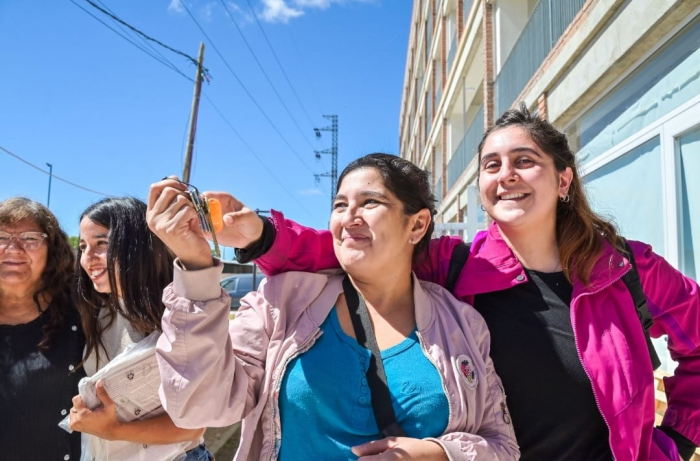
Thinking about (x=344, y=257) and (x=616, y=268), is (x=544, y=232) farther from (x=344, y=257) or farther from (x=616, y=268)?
(x=344, y=257)

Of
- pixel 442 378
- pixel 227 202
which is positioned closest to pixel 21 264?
pixel 227 202

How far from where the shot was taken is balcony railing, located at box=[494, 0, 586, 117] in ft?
21.7

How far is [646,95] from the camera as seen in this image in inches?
167

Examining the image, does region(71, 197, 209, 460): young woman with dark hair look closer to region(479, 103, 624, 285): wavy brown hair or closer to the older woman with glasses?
the older woman with glasses

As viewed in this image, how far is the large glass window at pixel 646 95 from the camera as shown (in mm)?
3566

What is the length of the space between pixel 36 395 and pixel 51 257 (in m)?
0.60

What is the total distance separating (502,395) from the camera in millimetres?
1610

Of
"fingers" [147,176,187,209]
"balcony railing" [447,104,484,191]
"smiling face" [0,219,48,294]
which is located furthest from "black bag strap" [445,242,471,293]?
"balcony railing" [447,104,484,191]

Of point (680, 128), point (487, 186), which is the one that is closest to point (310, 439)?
point (487, 186)

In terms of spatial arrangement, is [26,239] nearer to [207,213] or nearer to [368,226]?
[207,213]

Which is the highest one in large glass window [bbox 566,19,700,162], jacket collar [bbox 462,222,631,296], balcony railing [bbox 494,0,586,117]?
balcony railing [bbox 494,0,586,117]

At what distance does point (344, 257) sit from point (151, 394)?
3.02 ft

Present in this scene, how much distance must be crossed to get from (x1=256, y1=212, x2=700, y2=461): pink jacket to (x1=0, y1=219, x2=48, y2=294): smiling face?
3.69 feet

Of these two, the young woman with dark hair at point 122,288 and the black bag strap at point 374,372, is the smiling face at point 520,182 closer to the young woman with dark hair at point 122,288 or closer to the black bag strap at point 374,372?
the black bag strap at point 374,372
